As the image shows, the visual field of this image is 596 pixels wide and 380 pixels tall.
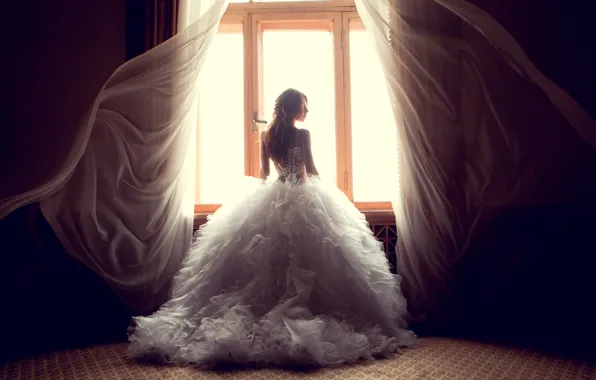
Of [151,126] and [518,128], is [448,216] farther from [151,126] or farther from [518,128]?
[151,126]

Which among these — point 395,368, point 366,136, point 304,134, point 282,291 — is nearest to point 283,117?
point 304,134

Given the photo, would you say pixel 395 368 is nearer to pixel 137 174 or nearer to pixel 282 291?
pixel 282 291

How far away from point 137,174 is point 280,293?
1.03 m

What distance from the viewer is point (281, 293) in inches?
65.4

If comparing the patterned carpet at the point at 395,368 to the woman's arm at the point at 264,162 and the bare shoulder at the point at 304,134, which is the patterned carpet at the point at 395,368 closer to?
the woman's arm at the point at 264,162

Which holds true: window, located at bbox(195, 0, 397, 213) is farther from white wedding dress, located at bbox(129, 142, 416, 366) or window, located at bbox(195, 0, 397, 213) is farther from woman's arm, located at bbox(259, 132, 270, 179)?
white wedding dress, located at bbox(129, 142, 416, 366)

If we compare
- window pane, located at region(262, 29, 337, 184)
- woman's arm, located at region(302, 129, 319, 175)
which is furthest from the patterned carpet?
window pane, located at region(262, 29, 337, 184)

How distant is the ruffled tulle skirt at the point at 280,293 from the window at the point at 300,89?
79 centimetres

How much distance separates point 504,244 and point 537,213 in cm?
23

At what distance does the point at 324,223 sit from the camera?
1787 mm

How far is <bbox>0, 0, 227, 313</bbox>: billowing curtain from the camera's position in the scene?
1810mm

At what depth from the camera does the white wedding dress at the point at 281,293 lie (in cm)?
149

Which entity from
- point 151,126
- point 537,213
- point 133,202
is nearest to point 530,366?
point 537,213

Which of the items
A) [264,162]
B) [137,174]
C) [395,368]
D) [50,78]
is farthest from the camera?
[50,78]
